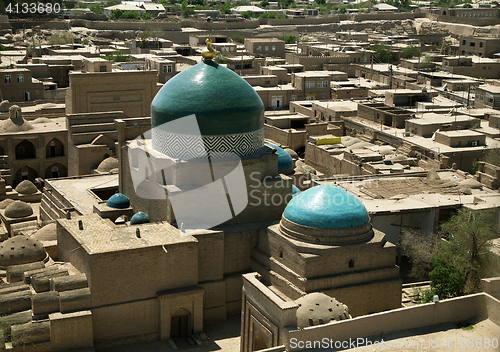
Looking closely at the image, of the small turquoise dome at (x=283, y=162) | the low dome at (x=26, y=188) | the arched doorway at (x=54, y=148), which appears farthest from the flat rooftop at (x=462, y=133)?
the low dome at (x=26, y=188)

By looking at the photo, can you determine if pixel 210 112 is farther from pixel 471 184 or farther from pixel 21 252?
pixel 471 184

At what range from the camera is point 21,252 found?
765 inches

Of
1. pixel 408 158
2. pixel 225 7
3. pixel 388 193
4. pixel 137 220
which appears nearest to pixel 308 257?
pixel 137 220

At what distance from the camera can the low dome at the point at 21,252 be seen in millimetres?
19344

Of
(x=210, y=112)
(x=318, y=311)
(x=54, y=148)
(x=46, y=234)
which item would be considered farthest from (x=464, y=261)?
(x=54, y=148)

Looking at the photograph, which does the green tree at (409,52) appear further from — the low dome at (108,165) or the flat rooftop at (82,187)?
the flat rooftop at (82,187)

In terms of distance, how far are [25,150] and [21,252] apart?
48.1 feet

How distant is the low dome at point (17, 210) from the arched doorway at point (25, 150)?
754 centimetres

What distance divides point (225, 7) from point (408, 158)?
79.1 meters

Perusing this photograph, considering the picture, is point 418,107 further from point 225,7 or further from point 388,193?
point 225,7

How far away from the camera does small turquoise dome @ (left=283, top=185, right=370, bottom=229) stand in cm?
1783

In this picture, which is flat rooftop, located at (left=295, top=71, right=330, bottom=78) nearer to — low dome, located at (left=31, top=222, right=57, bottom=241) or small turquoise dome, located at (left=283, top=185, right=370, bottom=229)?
low dome, located at (left=31, top=222, right=57, bottom=241)

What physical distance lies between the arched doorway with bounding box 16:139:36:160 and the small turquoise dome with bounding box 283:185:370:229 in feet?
60.4

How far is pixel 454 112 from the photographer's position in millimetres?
38094
